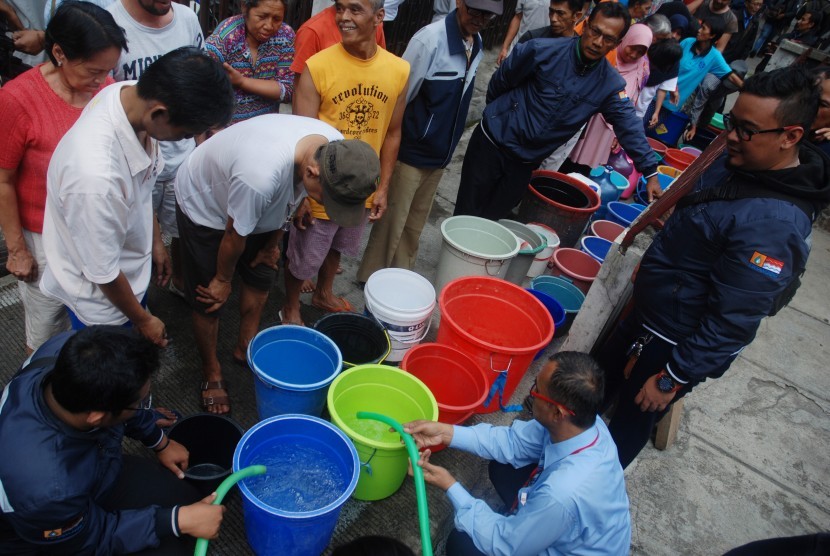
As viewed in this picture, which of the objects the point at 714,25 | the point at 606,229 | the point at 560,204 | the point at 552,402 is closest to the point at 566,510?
the point at 552,402

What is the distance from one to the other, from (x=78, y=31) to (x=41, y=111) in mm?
349

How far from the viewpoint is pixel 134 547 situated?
1777mm

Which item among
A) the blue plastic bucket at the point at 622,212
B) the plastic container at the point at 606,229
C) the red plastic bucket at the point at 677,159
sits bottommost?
the red plastic bucket at the point at 677,159

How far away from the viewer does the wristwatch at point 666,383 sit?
2.43 metres

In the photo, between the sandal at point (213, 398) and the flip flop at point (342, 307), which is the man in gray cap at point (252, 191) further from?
the flip flop at point (342, 307)

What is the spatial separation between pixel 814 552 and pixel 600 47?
3113 mm

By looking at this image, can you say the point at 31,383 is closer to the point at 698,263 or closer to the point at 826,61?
the point at 698,263

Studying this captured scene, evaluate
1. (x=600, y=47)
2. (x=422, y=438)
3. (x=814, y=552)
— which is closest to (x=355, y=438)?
(x=422, y=438)

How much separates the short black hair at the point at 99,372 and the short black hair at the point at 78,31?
120 centimetres

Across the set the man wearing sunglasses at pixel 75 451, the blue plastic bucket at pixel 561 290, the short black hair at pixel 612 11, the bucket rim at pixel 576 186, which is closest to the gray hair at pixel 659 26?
the bucket rim at pixel 576 186

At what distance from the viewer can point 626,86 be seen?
528cm

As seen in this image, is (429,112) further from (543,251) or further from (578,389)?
(578,389)

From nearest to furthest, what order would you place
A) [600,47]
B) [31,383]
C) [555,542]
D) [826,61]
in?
1. [31,383]
2. [555,542]
3. [600,47]
4. [826,61]

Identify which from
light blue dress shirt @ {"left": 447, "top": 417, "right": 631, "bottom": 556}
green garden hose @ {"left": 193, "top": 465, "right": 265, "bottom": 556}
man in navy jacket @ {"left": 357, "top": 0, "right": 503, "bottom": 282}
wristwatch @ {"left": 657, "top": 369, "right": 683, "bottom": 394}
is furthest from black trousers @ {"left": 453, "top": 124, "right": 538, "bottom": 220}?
green garden hose @ {"left": 193, "top": 465, "right": 265, "bottom": 556}
